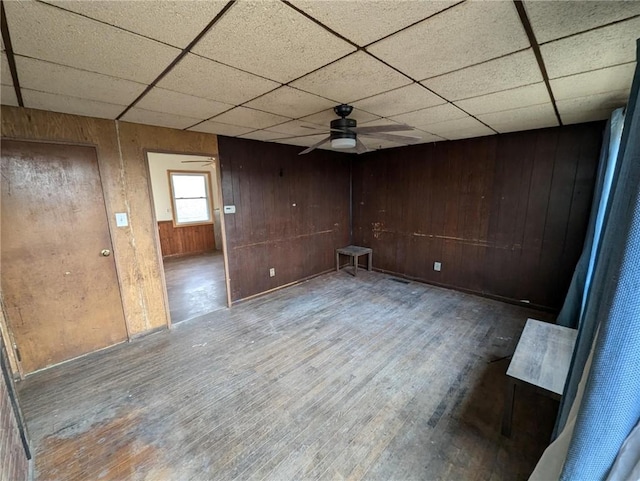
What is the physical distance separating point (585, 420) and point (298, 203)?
13.6ft

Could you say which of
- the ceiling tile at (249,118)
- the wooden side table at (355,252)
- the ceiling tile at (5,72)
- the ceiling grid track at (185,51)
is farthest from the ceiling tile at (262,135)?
the wooden side table at (355,252)

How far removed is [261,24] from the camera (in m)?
1.17

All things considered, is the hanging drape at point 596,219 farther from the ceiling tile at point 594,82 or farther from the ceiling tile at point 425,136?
the ceiling tile at point 425,136

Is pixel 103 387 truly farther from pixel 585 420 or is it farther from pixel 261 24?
pixel 585 420

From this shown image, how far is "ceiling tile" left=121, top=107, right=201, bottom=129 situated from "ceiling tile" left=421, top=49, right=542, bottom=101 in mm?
2327

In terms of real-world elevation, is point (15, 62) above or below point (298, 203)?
above

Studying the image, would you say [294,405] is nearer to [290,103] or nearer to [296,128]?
[290,103]

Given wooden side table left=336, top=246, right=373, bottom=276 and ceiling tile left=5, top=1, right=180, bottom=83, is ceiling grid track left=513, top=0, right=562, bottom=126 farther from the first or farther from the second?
wooden side table left=336, top=246, right=373, bottom=276

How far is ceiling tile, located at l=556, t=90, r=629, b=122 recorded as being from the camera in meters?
2.14

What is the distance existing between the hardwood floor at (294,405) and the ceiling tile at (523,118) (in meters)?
2.38

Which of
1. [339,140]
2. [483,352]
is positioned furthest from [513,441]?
[339,140]

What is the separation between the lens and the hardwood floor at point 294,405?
1592mm

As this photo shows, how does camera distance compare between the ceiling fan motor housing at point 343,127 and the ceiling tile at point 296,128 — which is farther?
the ceiling tile at point 296,128

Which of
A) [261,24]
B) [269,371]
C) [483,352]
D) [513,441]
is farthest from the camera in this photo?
[483,352]
